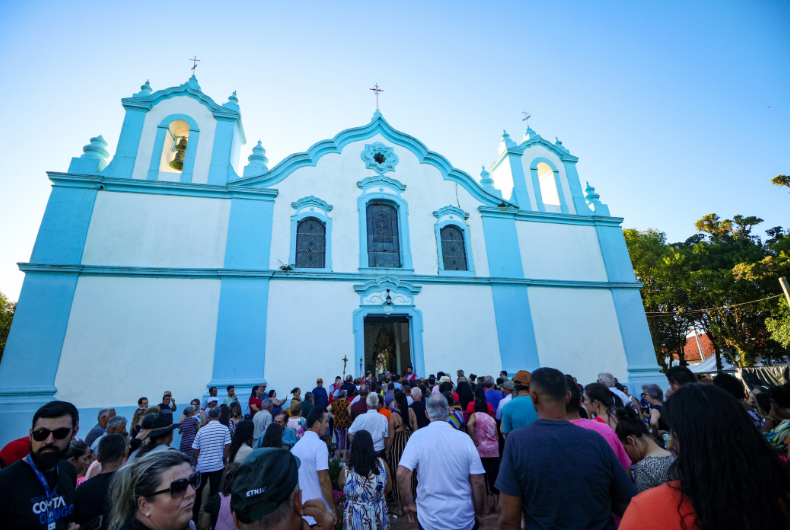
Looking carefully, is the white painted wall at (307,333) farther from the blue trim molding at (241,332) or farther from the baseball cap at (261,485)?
the baseball cap at (261,485)

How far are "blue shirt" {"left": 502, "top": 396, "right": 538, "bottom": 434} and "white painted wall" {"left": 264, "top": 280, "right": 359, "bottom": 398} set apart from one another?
7298mm

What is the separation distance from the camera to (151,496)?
1979mm

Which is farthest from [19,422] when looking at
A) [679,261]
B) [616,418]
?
[679,261]

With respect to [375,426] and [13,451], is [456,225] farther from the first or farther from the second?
[13,451]

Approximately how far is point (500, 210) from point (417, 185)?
3316mm

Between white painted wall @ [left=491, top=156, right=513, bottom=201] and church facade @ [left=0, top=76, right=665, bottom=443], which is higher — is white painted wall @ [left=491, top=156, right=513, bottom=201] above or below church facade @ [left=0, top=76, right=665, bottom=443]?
above

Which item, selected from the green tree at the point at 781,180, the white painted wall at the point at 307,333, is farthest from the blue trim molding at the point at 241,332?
the green tree at the point at 781,180

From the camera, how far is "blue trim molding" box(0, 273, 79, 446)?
9.14 meters

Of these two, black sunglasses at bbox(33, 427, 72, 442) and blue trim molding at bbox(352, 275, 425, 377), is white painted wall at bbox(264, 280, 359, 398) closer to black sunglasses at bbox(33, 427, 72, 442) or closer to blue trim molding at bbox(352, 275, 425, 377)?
blue trim molding at bbox(352, 275, 425, 377)

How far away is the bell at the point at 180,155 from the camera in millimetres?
13164

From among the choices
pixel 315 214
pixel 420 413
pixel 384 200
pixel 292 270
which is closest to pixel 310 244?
pixel 315 214

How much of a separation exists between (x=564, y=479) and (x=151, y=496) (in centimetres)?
231

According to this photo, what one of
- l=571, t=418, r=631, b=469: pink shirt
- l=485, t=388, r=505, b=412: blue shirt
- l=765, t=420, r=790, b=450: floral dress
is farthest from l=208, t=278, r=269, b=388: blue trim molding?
l=765, t=420, r=790, b=450: floral dress

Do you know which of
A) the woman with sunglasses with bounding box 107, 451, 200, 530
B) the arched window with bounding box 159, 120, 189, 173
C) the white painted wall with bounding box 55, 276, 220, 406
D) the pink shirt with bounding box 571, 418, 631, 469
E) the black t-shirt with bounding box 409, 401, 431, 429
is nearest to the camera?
the woman with sunglasses with bounding box 107, 451, 200, 530
